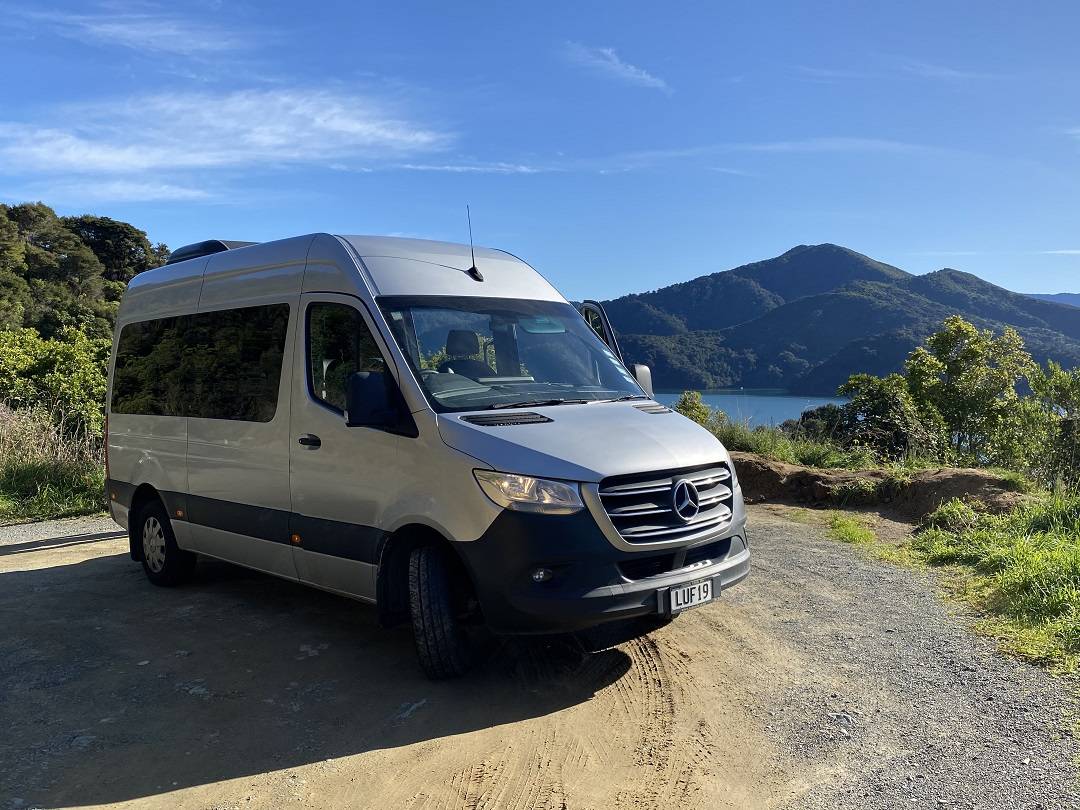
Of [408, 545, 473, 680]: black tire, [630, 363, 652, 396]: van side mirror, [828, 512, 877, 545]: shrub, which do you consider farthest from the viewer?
[828, 512, 877, 545]: shrub

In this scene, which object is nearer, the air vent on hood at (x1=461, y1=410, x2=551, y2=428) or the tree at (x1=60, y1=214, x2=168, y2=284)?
the air vent on hood at (x1=461, y1=410, x2=551, y2=428)

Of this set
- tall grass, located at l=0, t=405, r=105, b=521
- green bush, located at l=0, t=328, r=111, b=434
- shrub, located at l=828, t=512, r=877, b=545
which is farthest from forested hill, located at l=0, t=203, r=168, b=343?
shrub, located at l=828, t=512, r=877, b=545

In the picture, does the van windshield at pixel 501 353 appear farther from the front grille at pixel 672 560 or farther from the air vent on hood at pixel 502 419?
the front grille at pixel 672 560

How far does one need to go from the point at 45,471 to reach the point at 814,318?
101110 millimetres

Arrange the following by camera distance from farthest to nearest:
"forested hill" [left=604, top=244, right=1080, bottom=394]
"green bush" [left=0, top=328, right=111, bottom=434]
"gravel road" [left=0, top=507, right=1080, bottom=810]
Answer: "forested hill" [left=604, top=244, right=1080, bottom=394] < "green bush" [left=0, top=328, right=111, bottom=434] < "gravel road" [left=0, top=507, right=1080, bottom=810]

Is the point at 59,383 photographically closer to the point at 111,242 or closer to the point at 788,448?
the point at 788,448

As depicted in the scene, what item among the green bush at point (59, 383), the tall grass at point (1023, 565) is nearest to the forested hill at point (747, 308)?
the tall grass at point (1023, 565)

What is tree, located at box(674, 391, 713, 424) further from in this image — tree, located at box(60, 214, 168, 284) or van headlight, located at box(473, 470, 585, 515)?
tree, located at box(60, 214, 168, 284)

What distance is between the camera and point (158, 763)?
3887 millimetres

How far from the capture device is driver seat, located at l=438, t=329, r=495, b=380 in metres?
5.04

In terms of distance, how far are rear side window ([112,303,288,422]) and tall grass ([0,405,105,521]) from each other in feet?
14.7

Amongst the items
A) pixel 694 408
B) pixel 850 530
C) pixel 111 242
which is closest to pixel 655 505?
pixel 850 530

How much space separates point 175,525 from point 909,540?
708 cm

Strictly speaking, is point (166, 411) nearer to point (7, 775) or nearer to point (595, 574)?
point (7, 775)
